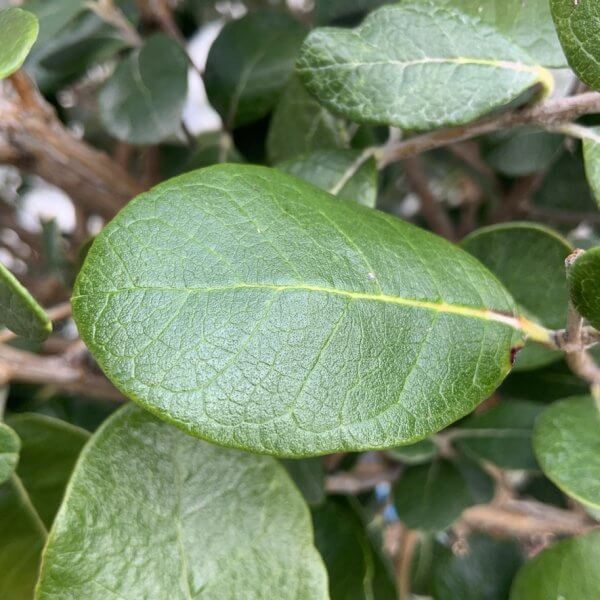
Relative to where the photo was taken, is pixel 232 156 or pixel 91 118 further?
pixel 91 118

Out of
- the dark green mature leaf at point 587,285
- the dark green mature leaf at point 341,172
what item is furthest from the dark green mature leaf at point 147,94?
the dark green mature leaf at point 587,285

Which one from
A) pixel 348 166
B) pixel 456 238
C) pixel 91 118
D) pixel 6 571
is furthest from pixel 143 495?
pixel 91 118

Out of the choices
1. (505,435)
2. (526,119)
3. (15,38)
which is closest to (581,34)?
(526,119)

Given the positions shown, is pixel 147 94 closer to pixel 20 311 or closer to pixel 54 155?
pixel 54 155

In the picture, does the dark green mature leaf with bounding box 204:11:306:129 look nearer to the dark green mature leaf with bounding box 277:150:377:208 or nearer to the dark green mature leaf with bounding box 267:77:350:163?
the dark green mature leaf with bounding box 267:77:350:163

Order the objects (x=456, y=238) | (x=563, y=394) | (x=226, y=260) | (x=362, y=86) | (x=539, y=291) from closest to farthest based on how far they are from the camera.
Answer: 1. (x=226, y=260)
2. (x=362, y=86)
3. (x=539, y=291)
4. (x=563, y=394)
5. (x=456, y=238)

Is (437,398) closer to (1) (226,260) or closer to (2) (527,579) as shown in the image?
(1) (226,260)

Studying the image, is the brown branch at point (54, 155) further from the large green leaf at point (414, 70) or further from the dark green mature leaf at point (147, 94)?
the large green leaf at point (414, 70)
